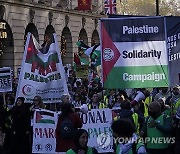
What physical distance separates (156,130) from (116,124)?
266cm

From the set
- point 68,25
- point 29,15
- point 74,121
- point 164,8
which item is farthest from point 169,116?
point 164,8

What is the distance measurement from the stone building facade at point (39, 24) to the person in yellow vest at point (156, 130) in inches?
853

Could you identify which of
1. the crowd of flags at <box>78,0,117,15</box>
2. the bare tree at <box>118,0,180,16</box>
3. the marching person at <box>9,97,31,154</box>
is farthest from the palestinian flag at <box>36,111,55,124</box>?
the bare tree at <box>118,0,180,16</box>

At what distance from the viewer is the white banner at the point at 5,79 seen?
46.8 ft

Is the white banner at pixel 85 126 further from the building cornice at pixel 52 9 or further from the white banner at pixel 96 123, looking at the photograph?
the building cornice at pixel 52 9

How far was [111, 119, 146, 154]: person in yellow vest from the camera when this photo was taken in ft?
21.6

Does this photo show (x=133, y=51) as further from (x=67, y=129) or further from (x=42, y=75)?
(x=42, y=75)

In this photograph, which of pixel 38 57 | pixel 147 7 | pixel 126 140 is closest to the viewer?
pixel 126 140

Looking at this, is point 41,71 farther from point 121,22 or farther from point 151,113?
point 151,113

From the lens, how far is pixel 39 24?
114ft

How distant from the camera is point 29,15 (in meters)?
33.3

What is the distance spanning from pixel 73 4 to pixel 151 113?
3117 centimetres

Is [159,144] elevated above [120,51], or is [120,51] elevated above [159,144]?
[120,51]

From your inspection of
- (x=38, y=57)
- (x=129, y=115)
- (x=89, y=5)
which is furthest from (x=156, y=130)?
(x=89, y=5)
